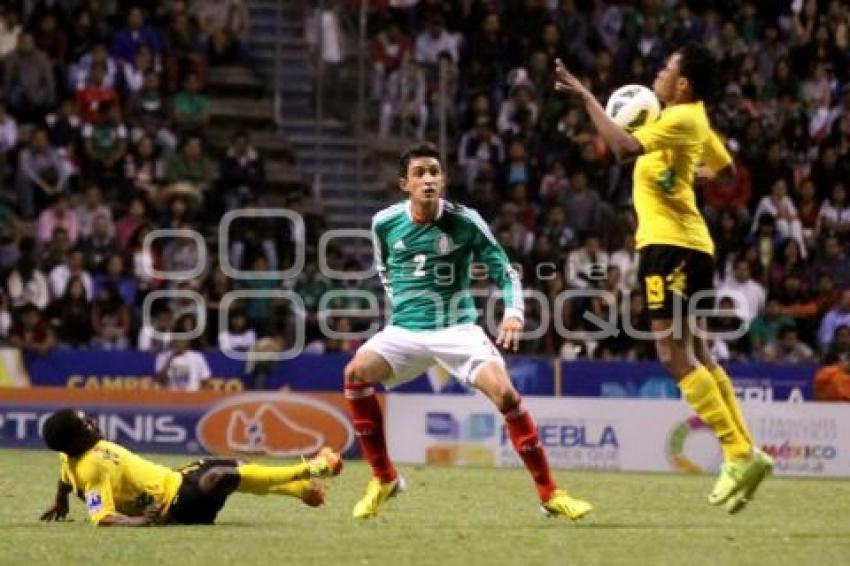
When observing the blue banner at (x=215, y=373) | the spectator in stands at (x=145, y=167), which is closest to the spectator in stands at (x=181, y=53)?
the spectator in stands at (x=145, y=167)

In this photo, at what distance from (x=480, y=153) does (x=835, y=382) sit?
21.2 ft

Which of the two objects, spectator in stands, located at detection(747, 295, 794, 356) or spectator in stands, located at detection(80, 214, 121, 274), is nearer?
spectator in stands, located at detection(747, 295, 794, 356)

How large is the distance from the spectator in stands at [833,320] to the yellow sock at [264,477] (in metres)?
9.98

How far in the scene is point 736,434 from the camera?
1163 cm

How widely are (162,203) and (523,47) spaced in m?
5.23

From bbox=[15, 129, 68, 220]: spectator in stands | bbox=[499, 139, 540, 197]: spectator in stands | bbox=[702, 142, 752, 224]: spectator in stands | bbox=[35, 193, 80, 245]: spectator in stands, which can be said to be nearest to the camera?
bbox=[35, 193, 80, 245]: spectator in stands

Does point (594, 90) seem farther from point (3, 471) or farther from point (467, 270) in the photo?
point (467, 270)

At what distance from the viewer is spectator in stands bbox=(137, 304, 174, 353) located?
2086cm

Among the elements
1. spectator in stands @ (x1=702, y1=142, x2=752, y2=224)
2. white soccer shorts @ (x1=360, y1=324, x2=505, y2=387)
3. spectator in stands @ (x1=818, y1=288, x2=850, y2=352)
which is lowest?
spectator in stands @ (x1=818, y1=288, x2=850, y2=352)

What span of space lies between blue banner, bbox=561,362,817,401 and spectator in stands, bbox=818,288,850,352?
0.98 metres

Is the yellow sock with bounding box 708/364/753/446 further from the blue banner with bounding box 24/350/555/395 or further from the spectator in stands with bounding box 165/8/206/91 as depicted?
the spectator in stands with bounding box 165/8/206/91

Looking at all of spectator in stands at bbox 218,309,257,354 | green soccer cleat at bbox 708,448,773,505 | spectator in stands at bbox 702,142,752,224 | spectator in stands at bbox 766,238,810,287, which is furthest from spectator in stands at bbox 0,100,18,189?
green soccer cleat at bbox 708,448,773,505

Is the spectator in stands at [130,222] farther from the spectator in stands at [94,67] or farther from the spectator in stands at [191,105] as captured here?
the spectator in stands at [191,105]

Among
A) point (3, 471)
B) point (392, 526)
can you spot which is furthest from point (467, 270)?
point (3, 471)
